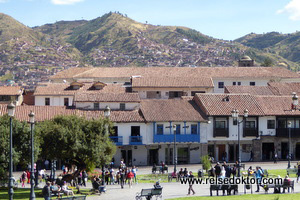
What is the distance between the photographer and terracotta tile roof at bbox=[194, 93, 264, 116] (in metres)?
59.1

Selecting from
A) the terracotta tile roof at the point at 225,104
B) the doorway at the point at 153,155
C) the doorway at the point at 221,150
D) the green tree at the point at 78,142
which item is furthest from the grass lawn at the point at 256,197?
the doorway at the point at 221,150

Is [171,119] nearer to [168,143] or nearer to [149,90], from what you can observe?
[168,143]

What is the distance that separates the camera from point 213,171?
1644 inches

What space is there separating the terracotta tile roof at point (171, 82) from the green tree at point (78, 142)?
134 ft

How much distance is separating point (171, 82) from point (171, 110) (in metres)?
20.8

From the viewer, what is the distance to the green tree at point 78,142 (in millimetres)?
35969

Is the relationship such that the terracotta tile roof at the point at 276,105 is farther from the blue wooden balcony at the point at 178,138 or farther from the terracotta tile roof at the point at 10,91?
the terracotta tile roof at the point at 10,91

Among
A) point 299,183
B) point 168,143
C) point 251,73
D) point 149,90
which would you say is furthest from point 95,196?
point 251,73

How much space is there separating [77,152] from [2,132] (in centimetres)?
475

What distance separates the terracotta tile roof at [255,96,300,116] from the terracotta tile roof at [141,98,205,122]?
7.14 m

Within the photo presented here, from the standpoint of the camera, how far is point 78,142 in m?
36.0

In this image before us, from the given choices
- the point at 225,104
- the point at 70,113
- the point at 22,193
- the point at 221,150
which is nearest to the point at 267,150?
the point at 221,150

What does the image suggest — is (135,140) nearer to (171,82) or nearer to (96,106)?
(96,106)

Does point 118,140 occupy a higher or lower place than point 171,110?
lower
